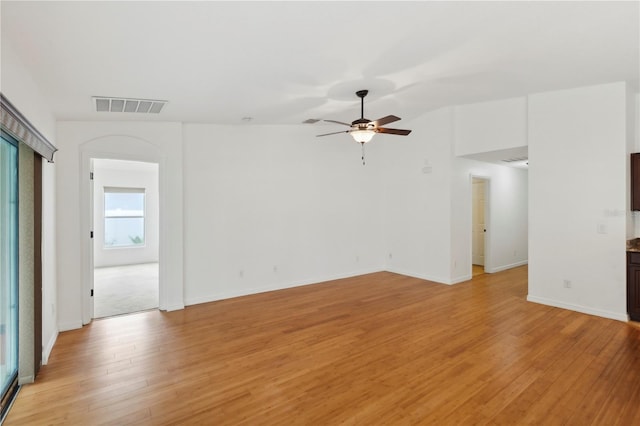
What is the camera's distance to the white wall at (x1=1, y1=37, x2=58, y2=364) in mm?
2199

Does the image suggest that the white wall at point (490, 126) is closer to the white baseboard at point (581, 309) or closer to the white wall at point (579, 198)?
the white wall at point (579, 198)

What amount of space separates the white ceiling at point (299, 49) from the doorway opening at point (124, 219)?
5.08 metres

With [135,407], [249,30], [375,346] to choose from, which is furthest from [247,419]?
[249,30]

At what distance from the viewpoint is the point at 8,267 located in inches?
104

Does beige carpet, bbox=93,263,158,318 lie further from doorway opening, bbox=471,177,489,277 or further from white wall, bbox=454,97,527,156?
doorway opening, bbox=471,177,489,277

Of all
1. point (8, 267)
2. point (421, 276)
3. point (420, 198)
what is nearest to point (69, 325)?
point (8, 267)

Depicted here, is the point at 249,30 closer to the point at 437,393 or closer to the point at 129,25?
the point at 129,25

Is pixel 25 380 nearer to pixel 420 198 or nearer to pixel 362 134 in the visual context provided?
pixel 362 134

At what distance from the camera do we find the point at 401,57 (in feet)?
10.1

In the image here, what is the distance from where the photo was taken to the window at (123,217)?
8.60 meters

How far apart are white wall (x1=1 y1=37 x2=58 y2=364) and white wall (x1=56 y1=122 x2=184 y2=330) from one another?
205 millimetres

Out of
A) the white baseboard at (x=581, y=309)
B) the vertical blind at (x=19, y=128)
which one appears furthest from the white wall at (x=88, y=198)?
the white baseboard at (x=581, y=309)

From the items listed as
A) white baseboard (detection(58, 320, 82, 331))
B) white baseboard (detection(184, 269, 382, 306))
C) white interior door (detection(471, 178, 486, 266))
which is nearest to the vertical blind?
white baseboard (detection(58, 320, 82, 331))

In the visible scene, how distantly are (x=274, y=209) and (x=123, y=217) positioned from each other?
5.54 m
